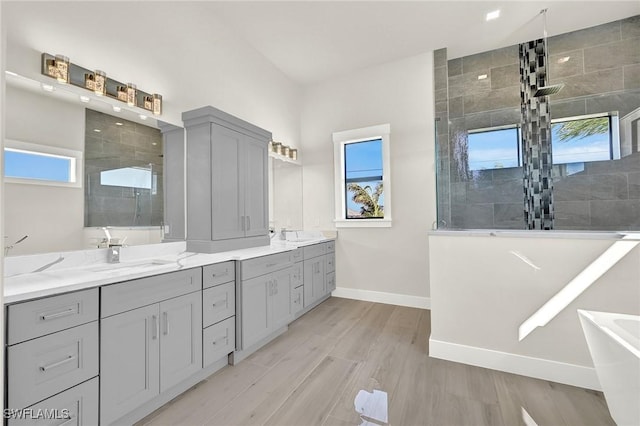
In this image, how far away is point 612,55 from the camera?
3.21m

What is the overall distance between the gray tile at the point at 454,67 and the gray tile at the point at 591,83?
1152mm

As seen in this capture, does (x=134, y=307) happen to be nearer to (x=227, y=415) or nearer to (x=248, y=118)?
(x=227, y=415)

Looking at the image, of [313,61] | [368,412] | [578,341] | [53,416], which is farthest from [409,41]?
[53,416]

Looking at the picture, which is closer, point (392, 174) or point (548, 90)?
point (548, 90)

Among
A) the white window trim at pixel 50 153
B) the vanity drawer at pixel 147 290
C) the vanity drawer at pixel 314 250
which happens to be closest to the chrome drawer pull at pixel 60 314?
the vanity drawer at pixel 147 290

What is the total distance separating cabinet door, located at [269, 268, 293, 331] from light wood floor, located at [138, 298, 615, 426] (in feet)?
0.67

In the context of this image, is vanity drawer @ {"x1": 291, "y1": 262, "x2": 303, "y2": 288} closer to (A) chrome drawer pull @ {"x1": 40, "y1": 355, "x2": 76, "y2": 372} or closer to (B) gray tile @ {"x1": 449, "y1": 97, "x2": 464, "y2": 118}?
(A) chrome drawer pull @ {"x1": 40, "y1": 355, "x2": 76, "y2": 372}

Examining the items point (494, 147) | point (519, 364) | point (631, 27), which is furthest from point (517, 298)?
point (631, 27)

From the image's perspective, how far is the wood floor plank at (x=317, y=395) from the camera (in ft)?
5.55

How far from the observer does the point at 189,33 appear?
2791 mm

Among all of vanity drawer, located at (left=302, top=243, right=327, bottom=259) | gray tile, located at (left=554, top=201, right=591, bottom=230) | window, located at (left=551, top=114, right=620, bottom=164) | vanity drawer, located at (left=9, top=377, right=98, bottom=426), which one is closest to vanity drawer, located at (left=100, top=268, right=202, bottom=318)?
vanity drawer, located at (left=9, top=377, right=98, bottom=426)

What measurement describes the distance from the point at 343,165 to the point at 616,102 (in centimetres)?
293

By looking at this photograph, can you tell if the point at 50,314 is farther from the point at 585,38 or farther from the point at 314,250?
the point at 585,38

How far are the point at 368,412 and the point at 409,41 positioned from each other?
12.8ft
